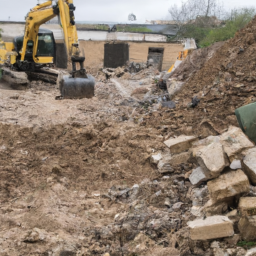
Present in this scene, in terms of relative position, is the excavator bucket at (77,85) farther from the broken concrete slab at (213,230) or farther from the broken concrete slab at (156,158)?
the broken concrete slab at (213,230)

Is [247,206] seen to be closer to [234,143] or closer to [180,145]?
[234,143]

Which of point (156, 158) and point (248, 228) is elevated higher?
point (248, 228)

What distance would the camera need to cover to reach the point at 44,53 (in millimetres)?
12008

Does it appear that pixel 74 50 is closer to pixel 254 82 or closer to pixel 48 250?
pixel 254 82

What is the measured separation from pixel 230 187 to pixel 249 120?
4.63ft

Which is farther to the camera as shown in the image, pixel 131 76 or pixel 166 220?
pixel 131 76

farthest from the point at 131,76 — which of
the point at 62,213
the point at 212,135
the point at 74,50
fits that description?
the point at 62,213

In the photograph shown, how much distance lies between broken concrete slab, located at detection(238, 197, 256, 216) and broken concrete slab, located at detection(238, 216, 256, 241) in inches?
4.3

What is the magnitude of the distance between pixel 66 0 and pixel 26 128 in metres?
4.59

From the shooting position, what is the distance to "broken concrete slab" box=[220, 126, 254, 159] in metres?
3.48

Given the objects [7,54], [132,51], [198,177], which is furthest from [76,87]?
[132,51]

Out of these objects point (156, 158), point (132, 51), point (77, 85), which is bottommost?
point (156, 158)

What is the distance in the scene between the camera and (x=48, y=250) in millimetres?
3076

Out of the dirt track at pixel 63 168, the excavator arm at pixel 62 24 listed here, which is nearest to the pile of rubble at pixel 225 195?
the dirt track at pixel 63 168
